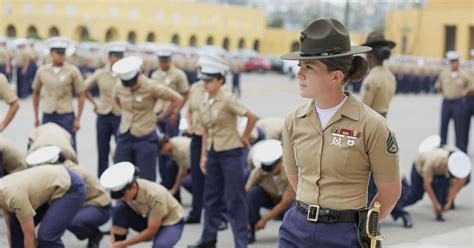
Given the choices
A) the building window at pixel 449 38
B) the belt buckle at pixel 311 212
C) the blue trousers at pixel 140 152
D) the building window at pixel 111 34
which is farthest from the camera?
the building window at pixel 449 38

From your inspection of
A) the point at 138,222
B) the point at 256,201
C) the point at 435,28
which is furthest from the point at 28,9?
the point at 138,222

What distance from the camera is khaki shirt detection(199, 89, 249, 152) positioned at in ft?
26.0

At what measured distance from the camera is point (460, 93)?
1386 cm

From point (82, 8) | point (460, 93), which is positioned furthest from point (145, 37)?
point (460, 93)

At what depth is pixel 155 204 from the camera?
6859 mm

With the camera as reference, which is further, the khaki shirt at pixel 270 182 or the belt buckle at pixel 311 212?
the khaki shirt at pixel 270 182

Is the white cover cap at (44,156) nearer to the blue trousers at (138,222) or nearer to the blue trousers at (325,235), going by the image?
the blue trousers at (138,222)

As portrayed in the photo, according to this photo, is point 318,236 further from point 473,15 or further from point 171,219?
point 473,15

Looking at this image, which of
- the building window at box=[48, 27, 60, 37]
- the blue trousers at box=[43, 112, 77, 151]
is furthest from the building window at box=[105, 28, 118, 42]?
the blue trousers at box=[43, 112, 77, 151]

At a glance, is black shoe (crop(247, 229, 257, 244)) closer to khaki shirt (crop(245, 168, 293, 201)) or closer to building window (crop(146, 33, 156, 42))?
khaki shirt (crop(245, 168, 293, 201))

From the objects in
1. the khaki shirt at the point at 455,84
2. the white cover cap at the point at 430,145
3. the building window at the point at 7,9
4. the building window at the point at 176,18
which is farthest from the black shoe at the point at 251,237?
the building window at the point at 176,18

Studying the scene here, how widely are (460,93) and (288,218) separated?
10242 mm

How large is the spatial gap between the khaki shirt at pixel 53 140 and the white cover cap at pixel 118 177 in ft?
4.06

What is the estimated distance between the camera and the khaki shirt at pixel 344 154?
390cm
